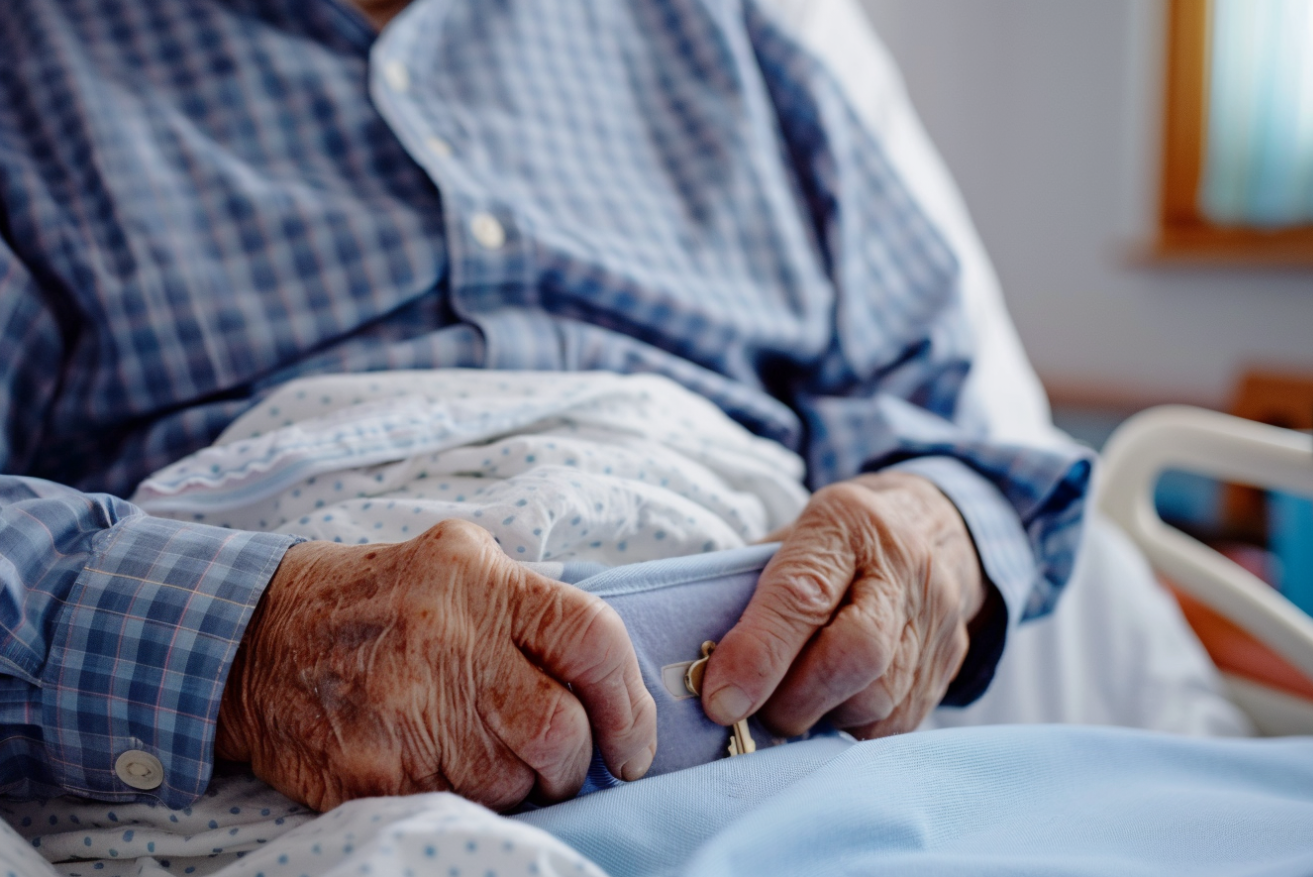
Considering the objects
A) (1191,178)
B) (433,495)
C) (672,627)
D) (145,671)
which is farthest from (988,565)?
(1191,178)

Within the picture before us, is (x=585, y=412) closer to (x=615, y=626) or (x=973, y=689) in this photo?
(x=615, y=626)

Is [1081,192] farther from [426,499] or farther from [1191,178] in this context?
[426,499]

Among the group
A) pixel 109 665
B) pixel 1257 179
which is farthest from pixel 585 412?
pixel 1257 179

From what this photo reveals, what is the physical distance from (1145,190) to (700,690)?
2072mm

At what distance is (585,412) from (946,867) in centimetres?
33

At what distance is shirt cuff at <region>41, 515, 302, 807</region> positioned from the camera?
403 mm

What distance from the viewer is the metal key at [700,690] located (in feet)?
1.51

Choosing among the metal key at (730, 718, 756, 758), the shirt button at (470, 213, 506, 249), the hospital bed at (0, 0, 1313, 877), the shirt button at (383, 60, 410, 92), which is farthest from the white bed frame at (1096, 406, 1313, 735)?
the shirt button at (383, 60, 410, 92)

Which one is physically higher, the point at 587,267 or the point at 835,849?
the point at 587,267

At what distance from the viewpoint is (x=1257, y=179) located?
1896 millimetres

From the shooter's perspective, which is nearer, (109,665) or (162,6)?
(109,665)

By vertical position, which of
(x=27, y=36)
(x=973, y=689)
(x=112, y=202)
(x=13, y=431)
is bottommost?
(x=973, y=689)

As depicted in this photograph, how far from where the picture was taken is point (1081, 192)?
2164mm

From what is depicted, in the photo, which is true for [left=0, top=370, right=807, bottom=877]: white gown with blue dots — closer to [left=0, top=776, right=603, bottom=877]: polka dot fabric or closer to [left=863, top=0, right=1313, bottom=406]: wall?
[left=0, top=776, right=603, bottom=877]: polka dot fabric
